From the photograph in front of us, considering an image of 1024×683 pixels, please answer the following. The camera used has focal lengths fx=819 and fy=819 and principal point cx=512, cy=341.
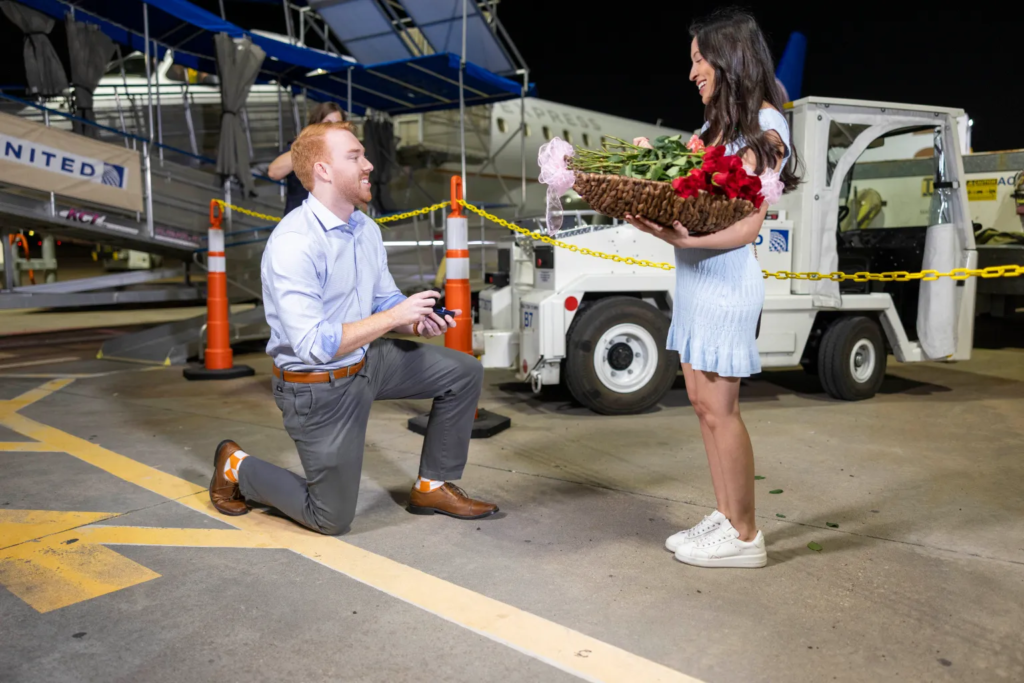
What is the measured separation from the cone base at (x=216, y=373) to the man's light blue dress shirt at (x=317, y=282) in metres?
4.07

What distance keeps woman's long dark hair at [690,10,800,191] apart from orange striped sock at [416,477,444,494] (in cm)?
182

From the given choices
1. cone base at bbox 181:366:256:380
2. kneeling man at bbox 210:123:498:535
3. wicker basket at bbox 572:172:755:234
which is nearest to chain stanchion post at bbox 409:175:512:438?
kneeling man at bbox 210:123:498:535

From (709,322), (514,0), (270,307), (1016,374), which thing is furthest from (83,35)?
(514,0)

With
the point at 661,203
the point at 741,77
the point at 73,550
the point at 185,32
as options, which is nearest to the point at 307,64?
the point at 185,32

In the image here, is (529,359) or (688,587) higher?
(529,359)

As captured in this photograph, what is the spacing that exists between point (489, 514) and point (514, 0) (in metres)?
24.1

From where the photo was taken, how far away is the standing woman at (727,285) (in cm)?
263

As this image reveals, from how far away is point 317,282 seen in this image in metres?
3.09

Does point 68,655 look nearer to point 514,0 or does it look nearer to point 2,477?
point 2,477

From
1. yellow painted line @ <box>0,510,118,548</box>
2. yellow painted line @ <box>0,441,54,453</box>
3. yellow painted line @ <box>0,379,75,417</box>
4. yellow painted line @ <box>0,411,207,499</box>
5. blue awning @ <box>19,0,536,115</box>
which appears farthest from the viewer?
blue awning @ <box>19,0,536,115</box>

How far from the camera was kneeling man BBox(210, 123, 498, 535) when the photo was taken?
3.03m

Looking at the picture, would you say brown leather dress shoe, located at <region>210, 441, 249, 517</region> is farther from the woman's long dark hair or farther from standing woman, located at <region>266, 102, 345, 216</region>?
the woman's long dark hair

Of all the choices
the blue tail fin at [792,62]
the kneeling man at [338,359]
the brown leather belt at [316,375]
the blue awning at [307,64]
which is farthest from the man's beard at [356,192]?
the blue tail fin at [792,62]

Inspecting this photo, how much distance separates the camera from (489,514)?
3508mm
